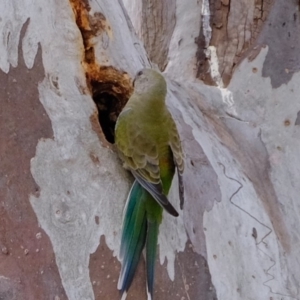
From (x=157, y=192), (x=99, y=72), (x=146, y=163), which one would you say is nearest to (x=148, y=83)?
(x=99, y=72)

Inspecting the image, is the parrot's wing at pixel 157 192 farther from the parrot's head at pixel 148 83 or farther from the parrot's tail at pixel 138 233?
A: the parrot's head at pixel 148 83

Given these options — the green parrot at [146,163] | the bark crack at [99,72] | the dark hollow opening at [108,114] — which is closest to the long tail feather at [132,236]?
the green parrot at [146,163]

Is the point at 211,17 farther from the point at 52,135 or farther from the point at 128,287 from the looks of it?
the point at 128,287

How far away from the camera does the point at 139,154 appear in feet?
5.76

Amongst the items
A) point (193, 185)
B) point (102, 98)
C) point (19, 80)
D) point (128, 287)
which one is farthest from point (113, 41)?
point (128, 287)

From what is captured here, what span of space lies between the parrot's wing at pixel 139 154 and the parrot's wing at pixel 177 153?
52 millimetres

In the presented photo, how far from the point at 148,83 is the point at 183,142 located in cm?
24

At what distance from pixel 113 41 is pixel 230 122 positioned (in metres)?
0.56

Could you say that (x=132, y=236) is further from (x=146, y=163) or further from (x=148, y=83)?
(x=148, y=83)

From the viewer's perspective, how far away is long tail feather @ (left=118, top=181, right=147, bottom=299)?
5.29ft

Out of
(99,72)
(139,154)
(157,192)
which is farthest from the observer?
(99,72)

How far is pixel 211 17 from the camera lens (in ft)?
7.95

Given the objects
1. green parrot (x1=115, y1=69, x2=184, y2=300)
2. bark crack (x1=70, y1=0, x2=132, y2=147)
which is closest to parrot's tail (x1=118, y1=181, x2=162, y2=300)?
green parrot (x1=115, y1=69, x2=184, y2=300)

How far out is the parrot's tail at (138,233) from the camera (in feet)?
5.31
